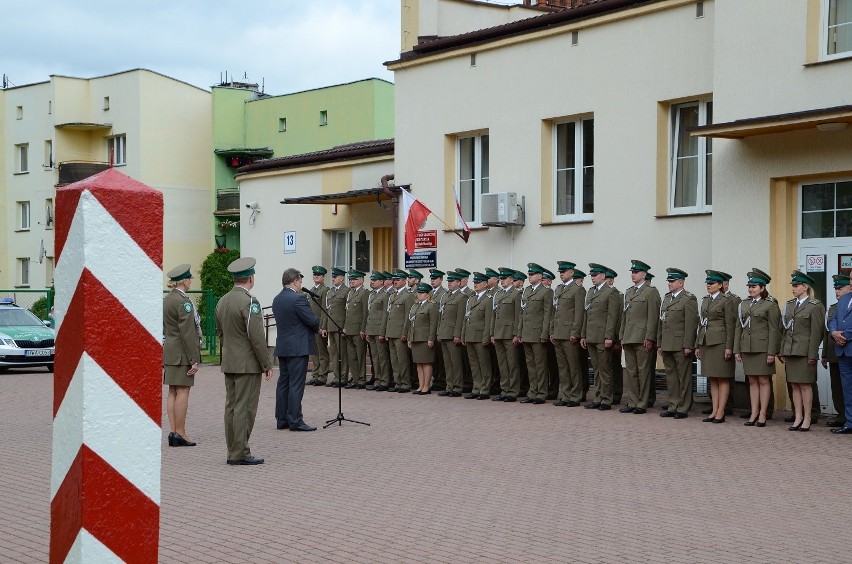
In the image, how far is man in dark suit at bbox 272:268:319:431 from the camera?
1434 centimetres

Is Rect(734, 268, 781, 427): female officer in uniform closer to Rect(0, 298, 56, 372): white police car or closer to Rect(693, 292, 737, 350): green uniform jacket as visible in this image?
Rect(693, 292, 737, 350): green uniform jacket

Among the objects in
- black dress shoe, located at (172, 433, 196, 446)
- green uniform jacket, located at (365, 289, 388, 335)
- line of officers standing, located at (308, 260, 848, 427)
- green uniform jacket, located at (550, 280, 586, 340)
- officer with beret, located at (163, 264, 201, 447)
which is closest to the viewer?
officer with beret, located at (163, 264, 201, 447)

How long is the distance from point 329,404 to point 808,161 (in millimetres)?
8076

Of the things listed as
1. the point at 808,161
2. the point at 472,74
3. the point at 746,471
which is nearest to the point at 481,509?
the point at 746,471

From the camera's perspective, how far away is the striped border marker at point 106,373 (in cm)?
306

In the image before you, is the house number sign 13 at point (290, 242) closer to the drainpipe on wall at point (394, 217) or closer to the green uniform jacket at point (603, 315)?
the drainpipe on wall at point (394, 217)

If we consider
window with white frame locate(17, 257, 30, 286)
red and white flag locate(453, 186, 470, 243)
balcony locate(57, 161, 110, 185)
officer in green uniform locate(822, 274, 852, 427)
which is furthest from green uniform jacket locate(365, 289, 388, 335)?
window with white frame locate(17, 257, 30, 286)

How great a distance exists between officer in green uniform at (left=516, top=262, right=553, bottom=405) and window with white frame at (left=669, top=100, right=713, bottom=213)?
244 cm

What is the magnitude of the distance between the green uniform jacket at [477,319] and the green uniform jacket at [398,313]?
4.79ft

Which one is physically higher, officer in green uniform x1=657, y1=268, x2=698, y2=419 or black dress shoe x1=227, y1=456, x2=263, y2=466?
officer in green uniform x1=657, y1=268, x2=698, y2=419

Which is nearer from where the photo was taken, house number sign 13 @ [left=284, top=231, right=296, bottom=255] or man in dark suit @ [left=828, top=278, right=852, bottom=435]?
man in dark suit @ [left=828, top=278, right=852, bottom=435]

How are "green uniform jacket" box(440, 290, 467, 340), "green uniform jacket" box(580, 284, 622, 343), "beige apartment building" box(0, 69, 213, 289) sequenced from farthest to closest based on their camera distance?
"beige apartment building" box(0, 69, 213, 289) → "green uniform jacket" box(440, 290, 467, 340) → "green uniform jacket" box(580, 284, 622, 343)

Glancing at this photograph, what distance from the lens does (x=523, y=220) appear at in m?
19.9

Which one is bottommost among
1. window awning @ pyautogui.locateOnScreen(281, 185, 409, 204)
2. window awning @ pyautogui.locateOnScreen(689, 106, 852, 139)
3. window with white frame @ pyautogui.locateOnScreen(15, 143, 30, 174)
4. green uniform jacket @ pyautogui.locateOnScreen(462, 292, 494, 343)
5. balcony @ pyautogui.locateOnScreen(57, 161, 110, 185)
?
green uniform jacket @ pyautogui.locateOnScreen(462, 292, 494, 343)
